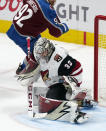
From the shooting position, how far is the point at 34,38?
19.0 feet

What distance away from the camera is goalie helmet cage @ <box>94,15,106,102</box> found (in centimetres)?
539

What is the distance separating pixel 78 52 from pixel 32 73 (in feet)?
8.31

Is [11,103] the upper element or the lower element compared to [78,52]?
lower

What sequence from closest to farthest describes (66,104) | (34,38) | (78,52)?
(66,104) < (34,38) < (78,52)

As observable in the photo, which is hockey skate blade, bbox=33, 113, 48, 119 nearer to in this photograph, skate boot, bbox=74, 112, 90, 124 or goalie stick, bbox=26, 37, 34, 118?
goalie stick, bbox=26, 37, 34, 118

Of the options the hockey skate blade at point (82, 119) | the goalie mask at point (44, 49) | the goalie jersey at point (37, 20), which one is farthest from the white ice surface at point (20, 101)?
the goalie jersey at point (37, 20)

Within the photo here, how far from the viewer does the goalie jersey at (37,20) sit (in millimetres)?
5293

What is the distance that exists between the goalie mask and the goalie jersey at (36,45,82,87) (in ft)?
0.11

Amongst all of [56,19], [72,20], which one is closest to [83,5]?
[72,20]

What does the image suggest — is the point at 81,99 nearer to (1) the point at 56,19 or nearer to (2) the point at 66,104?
(2) the point at 66,104

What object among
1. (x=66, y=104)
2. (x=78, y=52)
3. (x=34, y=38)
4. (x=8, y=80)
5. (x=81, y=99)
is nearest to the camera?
(x=66, y=104)

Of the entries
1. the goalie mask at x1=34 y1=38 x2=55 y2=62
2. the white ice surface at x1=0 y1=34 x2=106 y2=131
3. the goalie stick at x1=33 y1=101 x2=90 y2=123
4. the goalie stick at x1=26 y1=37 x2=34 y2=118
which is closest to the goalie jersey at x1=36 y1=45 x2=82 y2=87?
the goalie mask at x1=34 y1=38 x2=55 y2=62

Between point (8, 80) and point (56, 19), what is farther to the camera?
point (8, 80)

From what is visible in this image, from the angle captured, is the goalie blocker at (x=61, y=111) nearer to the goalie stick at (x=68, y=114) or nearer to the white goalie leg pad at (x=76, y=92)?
the goalie stick at (x=68, y=114)
